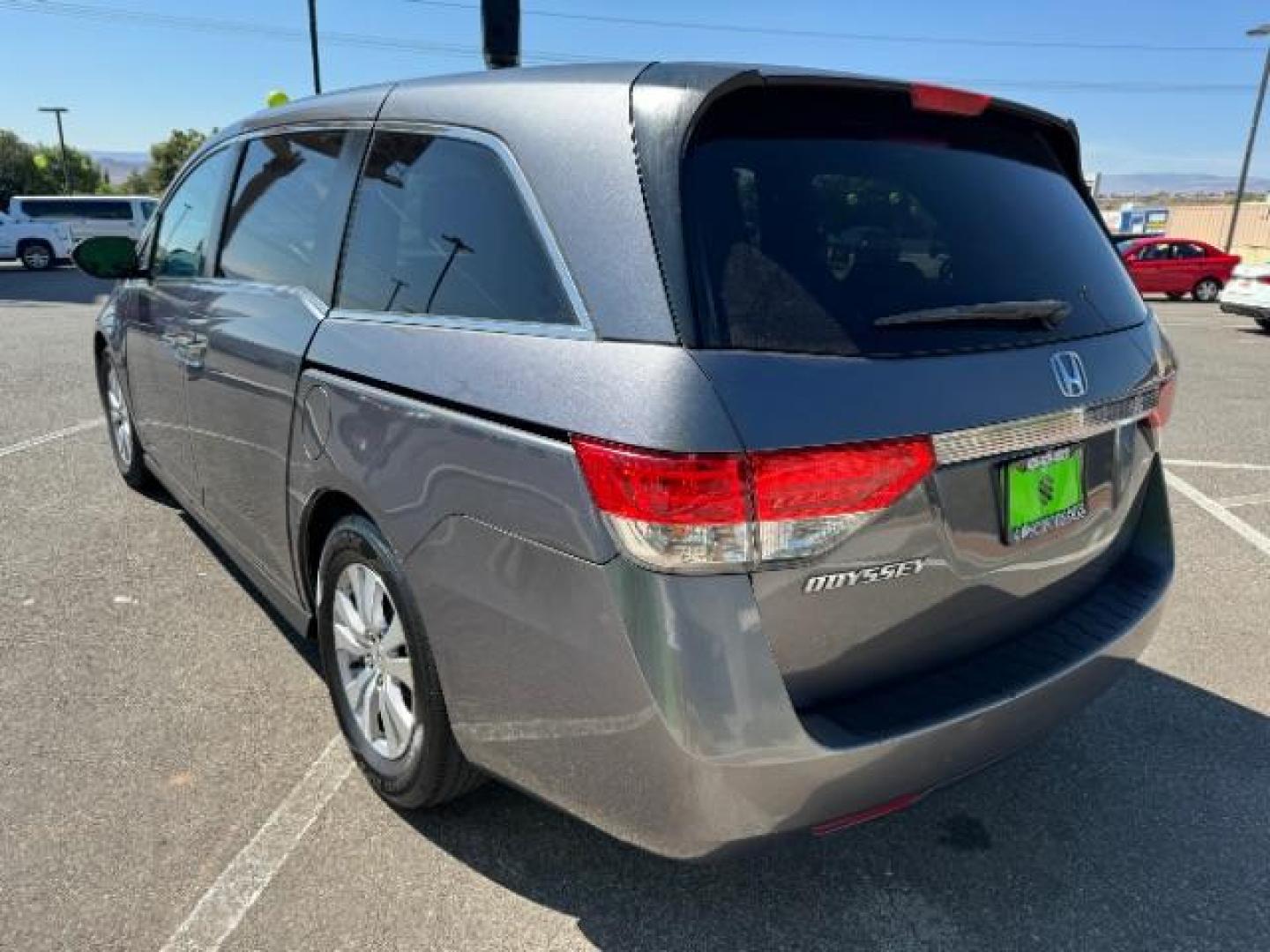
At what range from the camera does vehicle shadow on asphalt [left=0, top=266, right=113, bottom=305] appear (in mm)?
17906

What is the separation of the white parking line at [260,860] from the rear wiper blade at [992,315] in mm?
1904

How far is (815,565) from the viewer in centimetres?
163

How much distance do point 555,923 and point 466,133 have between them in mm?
1813

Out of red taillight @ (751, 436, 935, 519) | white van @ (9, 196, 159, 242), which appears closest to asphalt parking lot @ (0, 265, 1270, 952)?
red taillight @ (751, 436, 935, 519)

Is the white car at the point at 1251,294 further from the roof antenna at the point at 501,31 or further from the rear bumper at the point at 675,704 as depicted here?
the rear bumper at the point at 675,704

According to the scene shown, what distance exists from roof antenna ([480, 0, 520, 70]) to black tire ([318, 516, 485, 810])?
4.02m

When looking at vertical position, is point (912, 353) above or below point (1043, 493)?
above

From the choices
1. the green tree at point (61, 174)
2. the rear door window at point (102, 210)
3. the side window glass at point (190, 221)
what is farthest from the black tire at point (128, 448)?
the green tree at point (61, 174)

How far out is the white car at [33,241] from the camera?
26922 millimetres

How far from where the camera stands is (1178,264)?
22797mm

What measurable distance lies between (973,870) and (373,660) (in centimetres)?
162

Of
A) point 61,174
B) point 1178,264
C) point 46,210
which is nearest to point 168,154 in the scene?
point 61,174

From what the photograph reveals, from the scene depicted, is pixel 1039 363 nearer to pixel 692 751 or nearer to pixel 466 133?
pixel 692 751

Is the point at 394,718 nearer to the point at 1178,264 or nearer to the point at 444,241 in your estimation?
the point at 444,241
